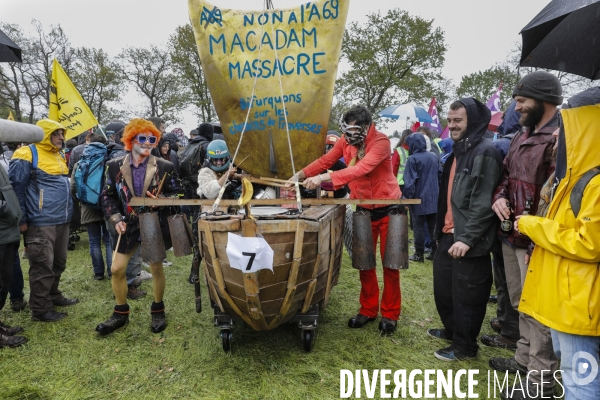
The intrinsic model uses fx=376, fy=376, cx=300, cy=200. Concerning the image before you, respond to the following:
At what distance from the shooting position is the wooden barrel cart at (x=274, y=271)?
254cm

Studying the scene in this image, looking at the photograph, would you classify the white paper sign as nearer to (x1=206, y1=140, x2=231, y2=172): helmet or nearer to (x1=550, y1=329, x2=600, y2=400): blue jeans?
(x1=550, y1=329, x2=600, y2=400): blue jeans

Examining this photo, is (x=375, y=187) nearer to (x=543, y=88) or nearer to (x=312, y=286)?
(x=312, y=286)

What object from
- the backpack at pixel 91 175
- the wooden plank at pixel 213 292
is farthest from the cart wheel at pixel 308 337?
the backpack at pixel 91 175

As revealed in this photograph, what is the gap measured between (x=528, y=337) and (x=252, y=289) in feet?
6.87

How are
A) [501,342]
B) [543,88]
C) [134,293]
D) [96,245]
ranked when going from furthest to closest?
[96,245], [134,293], [501,342], [543,88]

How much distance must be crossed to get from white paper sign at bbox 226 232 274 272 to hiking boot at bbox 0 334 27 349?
2.53 m

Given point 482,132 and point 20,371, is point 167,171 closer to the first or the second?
point 20,371

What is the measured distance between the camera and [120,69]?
27594mm

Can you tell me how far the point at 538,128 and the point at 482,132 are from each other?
403 mm

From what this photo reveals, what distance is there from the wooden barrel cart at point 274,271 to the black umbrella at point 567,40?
200 cm

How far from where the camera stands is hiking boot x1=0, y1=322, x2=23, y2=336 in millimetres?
3537

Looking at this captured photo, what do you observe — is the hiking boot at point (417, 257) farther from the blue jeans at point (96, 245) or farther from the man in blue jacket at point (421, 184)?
the blue jeans at point (96, 245)

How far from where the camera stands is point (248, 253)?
2371 millimetres

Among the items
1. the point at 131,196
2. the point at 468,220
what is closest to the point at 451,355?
the point at 468,220
